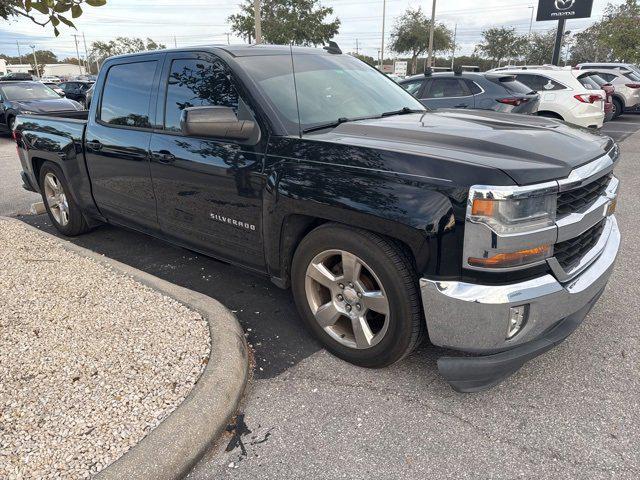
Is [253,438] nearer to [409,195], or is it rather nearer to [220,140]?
[409,195]

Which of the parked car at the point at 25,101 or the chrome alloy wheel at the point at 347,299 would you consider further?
the parked car at the point at 25,101

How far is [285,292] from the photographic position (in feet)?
13.0

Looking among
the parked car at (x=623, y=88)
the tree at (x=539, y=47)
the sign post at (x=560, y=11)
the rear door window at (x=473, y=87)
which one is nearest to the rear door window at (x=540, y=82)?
the rear door window at (x=473, y=87)

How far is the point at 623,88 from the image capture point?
15.9 m

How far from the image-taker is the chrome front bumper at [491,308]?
224 cm

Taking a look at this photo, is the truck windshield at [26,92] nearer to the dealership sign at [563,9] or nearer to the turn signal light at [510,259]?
the turn signal light at [510,259]

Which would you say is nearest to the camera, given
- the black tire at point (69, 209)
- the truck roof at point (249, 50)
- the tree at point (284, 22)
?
the truck roof at point (249, 50)

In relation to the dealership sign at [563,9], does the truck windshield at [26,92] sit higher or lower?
lower

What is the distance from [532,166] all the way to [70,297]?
3170 mm

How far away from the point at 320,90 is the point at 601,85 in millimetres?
13571

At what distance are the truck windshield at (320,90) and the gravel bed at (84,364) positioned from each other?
150 cm

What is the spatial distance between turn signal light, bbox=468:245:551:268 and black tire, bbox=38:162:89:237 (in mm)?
4330

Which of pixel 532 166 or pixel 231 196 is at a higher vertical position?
pixel 532 166

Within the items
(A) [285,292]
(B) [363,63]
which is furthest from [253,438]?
(B) [363,63]
